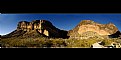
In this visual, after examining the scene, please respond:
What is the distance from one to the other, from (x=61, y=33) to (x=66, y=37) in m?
0.26

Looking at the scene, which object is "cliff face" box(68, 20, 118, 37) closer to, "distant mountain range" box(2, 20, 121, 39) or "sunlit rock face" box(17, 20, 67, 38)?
"distant mountain range" box(2, 20, 121, 39)

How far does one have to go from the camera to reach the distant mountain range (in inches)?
236

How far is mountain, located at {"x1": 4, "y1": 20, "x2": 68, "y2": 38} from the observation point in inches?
235

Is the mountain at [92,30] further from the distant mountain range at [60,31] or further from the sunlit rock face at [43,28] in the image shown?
the sunlit rock face at [43,28]

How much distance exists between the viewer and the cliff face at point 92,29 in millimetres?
6028

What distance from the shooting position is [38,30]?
6.67m

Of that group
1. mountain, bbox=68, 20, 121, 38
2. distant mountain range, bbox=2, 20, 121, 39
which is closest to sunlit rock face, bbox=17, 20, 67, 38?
distant mountain range, bbox=2, 20, 121, 39

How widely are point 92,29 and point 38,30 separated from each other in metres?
2.03

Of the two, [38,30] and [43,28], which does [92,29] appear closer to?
[43,28]

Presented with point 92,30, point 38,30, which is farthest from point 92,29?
point 38,30
